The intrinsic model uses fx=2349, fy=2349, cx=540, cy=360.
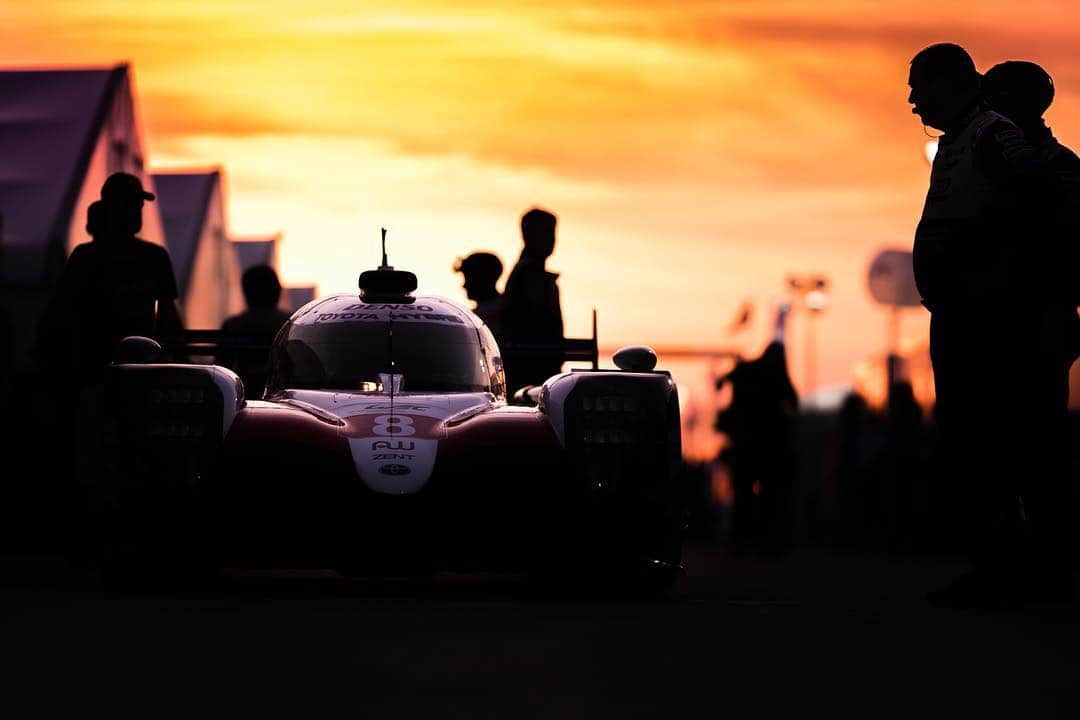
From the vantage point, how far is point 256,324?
14.2 m

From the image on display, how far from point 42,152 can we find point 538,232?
64.1 feet

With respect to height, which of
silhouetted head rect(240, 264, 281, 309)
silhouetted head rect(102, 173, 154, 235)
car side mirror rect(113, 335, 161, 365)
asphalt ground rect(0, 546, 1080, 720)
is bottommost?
asphalt ground rect(0, 546, 1080, 720)

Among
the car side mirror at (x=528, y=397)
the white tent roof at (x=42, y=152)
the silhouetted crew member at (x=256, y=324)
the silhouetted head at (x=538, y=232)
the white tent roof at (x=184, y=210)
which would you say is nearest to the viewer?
the car side mirror at (x=528, y=397)

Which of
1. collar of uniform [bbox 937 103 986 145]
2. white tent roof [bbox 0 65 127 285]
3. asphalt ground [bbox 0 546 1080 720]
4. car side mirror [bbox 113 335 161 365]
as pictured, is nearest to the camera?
asphalt ground [bbox 0 546 1080 720]

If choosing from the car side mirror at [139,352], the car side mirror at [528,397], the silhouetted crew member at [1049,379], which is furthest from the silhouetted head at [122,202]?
the silhouetted crew member at [1049,379]

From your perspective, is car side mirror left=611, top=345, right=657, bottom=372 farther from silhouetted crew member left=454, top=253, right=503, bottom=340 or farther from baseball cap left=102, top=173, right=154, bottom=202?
silhouetted crew member left=454, top=253, right=503, bottom=340

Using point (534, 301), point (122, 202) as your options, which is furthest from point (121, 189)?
point (534, 301)

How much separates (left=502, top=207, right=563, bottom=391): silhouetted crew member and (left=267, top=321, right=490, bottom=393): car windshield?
1.60 meters

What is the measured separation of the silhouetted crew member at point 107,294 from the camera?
12.0 m

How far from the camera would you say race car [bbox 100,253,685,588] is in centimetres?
914

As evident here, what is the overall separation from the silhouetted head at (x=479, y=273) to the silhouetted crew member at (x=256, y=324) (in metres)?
1.15

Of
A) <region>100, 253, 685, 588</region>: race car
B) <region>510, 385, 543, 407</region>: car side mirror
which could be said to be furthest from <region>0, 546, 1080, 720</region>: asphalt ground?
<region>510, 385, 543, 407</region>: car side mirror

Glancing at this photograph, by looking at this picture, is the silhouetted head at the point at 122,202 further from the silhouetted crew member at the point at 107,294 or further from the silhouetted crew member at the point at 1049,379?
the silhouetted crew member at the point at 1049,379

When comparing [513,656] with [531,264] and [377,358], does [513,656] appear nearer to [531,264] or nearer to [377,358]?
[377,358]
